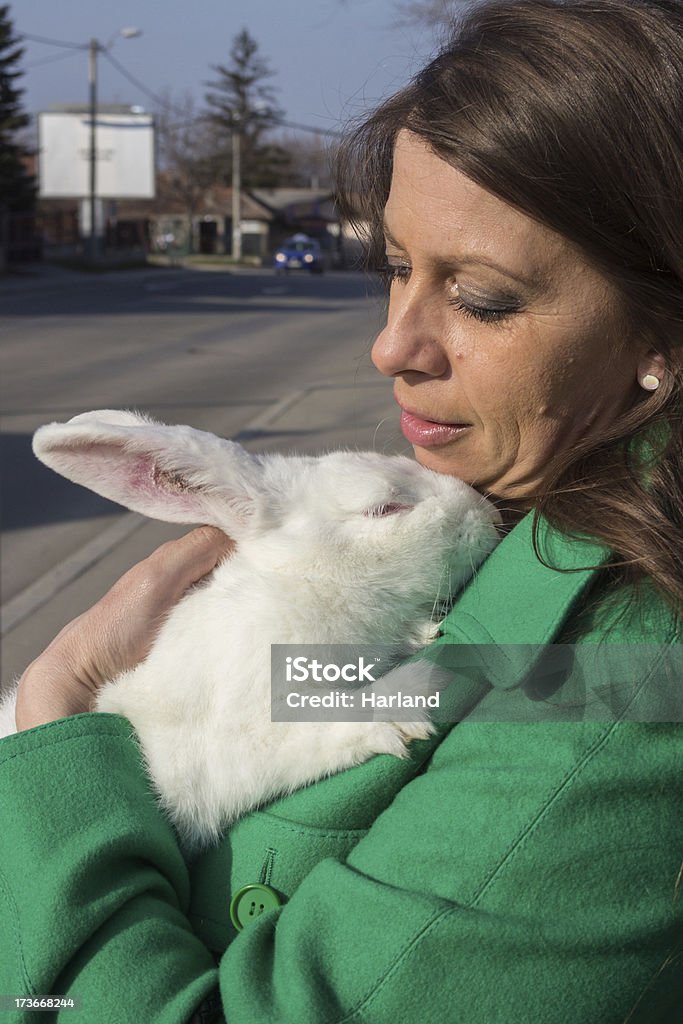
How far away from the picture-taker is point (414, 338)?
1.74 m

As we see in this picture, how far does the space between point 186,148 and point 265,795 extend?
89338 mm

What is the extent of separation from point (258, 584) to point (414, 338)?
0.44m

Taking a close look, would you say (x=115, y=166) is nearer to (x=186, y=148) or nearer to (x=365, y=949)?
(x=186, y=148)

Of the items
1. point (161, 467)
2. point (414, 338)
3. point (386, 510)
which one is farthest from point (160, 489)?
point (414, 338)

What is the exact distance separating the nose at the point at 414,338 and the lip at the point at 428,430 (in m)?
0.09

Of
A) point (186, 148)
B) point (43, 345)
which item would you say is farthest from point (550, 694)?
point (186, 148)

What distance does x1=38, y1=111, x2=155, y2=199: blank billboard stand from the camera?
5678cm

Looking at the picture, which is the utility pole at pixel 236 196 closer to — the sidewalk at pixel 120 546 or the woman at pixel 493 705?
the sidewalk at pixel 120 546

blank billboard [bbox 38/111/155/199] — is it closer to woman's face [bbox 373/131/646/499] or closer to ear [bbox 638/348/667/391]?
woman's face [bbox 373/131/646/499]

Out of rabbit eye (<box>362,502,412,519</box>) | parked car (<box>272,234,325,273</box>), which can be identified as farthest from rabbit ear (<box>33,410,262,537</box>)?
parked car (<box>272,234,325,273</box>)

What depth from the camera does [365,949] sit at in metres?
1.31

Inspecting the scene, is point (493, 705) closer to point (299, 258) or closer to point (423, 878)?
point (423, 878)

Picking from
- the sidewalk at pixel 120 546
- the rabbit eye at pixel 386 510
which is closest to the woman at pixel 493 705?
the rabbit eye at pixel 386 510

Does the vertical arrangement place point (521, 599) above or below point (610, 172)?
below
